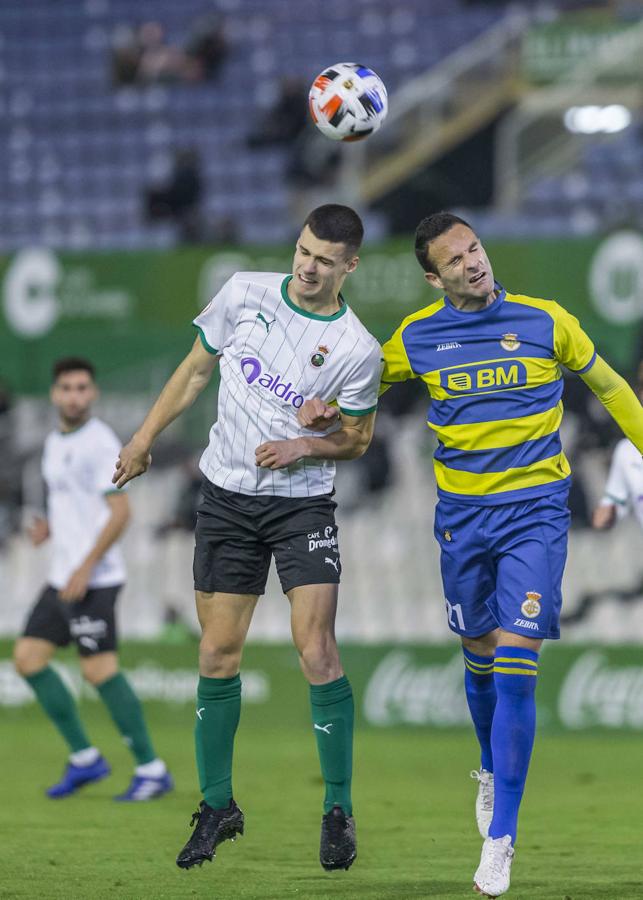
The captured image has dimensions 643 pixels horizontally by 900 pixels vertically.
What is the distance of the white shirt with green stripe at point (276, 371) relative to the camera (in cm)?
570

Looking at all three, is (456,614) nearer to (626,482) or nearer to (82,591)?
(626,482)

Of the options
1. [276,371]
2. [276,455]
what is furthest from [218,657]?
[276,371]

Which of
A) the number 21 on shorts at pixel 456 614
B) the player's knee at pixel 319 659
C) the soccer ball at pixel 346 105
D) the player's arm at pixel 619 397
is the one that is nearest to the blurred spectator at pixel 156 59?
the soccer ball at pixel 346 105

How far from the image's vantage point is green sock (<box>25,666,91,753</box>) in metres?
8.45

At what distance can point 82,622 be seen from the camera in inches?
330

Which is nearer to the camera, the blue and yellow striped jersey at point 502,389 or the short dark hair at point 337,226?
the short dark hair at point 337,226

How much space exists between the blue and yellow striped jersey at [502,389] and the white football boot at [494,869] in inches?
49.5

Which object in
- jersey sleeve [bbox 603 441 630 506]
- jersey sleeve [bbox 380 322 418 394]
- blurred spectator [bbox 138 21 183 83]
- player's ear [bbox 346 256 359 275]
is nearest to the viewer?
player's ear [bbox 346 256 359 275]

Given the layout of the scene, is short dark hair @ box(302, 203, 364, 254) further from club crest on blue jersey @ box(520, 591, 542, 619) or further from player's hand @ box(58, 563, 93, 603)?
player's hand @ box(58, 563, 93, 603)

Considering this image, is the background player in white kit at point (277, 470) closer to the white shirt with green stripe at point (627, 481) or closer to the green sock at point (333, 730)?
the green sock at point (333, 730)

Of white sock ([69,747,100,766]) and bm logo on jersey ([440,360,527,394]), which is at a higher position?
bm logo on jersey ([440,360,527,394])

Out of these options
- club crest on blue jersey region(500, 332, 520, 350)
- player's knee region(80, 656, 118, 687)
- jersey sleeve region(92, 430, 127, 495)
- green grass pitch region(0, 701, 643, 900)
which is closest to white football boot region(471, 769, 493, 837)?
green grass pitch region(0, 701, 643, 900)

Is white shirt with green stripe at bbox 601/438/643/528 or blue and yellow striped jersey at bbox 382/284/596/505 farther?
white shirt with green stripe at bbox 601/438/643/528

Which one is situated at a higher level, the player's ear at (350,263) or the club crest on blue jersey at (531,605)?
the player's ear at (350,263)
